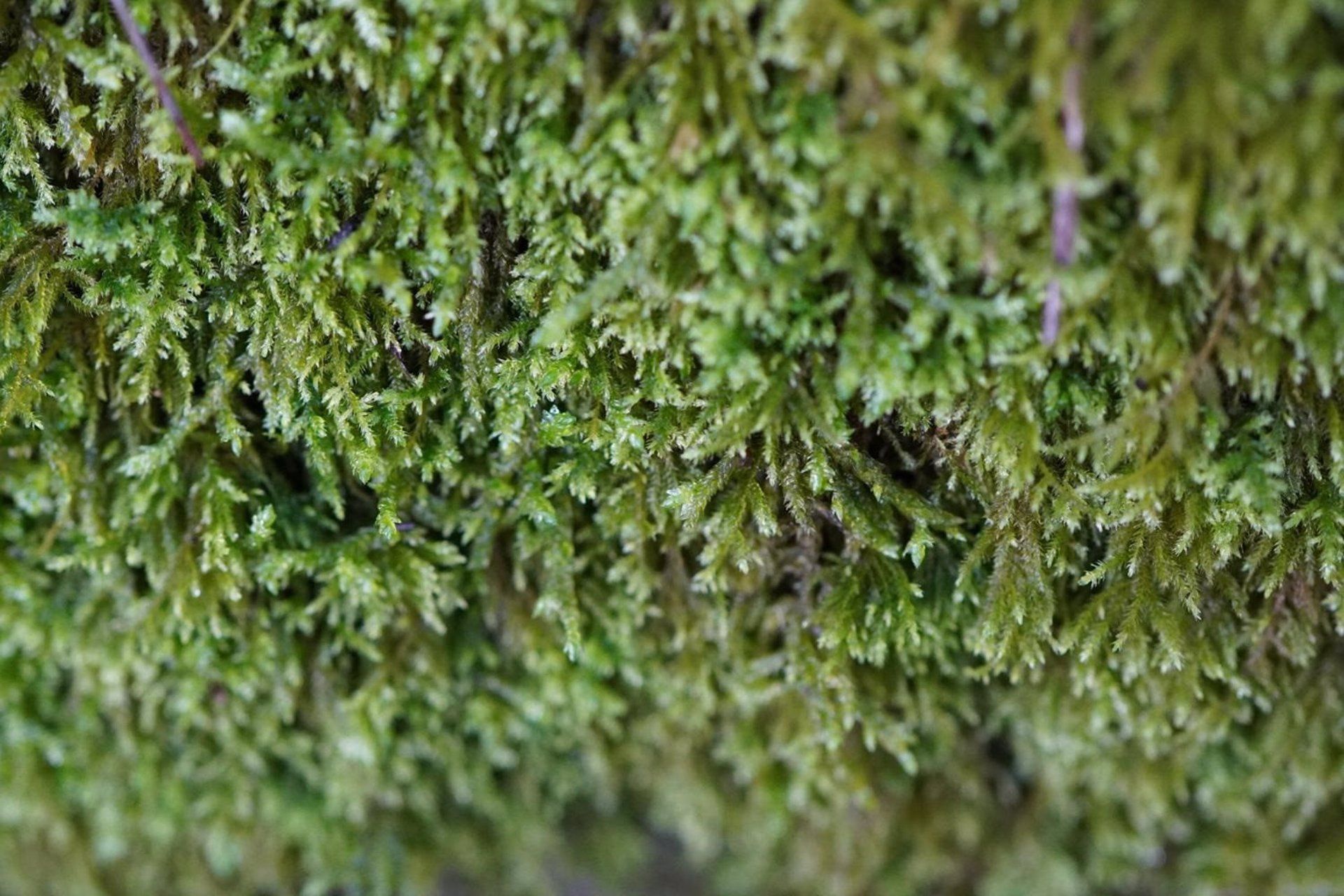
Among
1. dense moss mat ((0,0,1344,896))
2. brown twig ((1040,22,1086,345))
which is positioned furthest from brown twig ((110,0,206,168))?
brown twig ((1040,22,1086,345))

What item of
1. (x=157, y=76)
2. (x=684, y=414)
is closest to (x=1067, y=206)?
(x=684, y=414)

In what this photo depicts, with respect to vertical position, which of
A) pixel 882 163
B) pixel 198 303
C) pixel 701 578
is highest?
pixel 198 303

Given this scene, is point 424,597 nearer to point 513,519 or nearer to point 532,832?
point 513,519

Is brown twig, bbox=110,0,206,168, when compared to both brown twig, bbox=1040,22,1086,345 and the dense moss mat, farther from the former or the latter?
brown twig, bbox=1040,22,1086,345

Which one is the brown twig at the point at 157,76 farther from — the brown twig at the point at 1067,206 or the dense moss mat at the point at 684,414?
the brown twig at the point at 1067,206

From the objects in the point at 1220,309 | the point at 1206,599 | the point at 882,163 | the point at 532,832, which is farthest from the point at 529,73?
the point at 532,832

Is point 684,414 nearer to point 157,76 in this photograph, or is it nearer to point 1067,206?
point 1067,206
